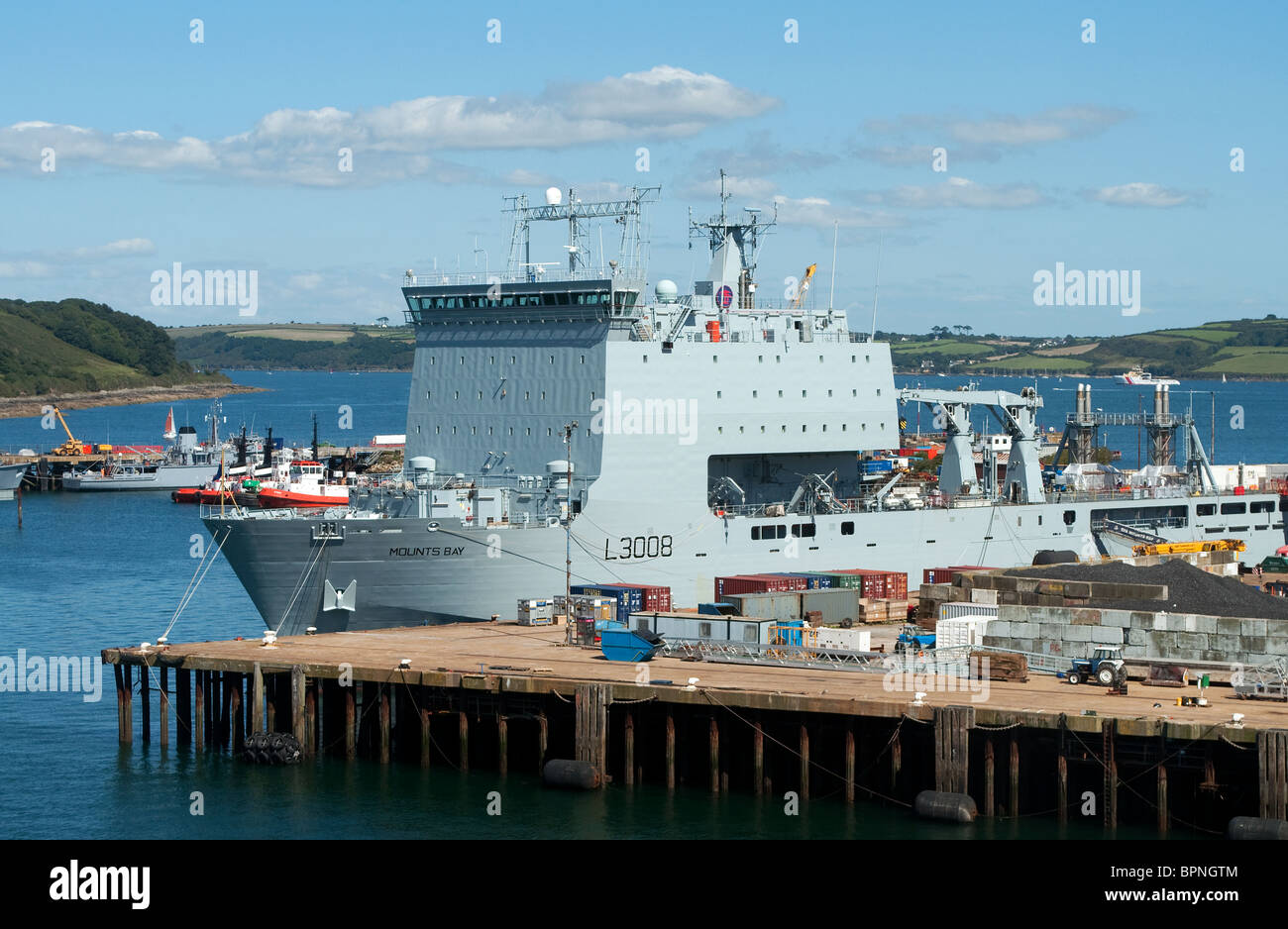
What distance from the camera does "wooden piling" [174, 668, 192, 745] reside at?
132ft

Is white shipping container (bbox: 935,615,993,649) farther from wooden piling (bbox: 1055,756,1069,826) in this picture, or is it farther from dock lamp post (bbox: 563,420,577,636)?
dock lamp post (bbox: 563,420,577,636)

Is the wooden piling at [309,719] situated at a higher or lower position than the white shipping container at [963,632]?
lower

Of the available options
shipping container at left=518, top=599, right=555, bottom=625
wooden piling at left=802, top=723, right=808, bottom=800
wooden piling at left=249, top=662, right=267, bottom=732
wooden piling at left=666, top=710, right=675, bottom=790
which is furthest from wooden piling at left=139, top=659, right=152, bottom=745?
wooden piling at left=802, top=723, right=808, bottom=800

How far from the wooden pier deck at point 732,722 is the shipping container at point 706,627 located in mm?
877

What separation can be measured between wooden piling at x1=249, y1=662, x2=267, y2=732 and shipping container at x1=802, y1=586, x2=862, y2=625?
1363 cm

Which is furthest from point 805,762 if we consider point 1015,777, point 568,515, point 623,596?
point 568,515

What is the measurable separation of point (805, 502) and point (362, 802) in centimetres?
2232

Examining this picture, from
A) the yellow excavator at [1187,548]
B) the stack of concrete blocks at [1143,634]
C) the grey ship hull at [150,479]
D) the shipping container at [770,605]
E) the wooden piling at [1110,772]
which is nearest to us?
the wooden piling at [1110,772]

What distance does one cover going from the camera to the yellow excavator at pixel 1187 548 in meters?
56.6

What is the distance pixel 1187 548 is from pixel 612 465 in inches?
848

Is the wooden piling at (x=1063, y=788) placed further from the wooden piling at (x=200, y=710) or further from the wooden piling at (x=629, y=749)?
the wooden piling at (x=200, y=710)

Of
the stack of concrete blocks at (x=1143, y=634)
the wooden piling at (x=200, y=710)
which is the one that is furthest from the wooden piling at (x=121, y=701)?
the stack of concrete blocks at (x=1143, y=634)

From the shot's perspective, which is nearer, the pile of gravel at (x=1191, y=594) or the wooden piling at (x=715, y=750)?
the wooden piling at (x=715, y=750)
